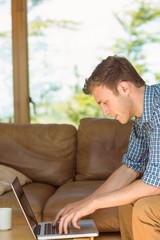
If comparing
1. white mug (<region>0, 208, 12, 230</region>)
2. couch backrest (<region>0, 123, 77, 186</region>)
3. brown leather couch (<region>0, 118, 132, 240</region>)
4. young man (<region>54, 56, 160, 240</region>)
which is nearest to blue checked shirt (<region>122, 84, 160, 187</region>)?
young man (<region>54, 56, 160, 240</region>)

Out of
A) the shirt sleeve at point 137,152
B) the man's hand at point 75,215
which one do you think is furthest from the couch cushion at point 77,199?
the man's hand at point 75,215

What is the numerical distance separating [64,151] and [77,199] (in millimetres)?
724

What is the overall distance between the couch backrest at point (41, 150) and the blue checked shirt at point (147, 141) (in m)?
1.17

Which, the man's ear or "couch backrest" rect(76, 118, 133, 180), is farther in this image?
"couch backrest" rect(76, 118, 133, 180)

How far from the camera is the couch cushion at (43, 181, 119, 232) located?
3109 mm

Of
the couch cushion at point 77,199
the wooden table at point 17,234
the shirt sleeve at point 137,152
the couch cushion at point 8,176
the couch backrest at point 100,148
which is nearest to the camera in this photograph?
the wooden table at point 17,234

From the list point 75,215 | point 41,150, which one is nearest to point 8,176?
point 41,150

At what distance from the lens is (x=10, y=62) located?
4.80 m

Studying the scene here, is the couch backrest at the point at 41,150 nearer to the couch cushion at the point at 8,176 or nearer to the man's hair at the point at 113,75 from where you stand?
the couch cushion at the point at 8,176

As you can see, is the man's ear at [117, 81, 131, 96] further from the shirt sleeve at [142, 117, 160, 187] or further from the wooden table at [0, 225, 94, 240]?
the wooden table at [0, 225, 94, 240]

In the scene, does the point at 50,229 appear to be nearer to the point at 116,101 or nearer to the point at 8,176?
the point at 116,101

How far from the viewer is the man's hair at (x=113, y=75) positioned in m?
2.39

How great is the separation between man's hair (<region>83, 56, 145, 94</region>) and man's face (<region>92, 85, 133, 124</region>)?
0.06ft

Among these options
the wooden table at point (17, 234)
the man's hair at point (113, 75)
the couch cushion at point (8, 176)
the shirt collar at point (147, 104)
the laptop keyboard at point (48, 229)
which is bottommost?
the wooden table at point (17, 234)
